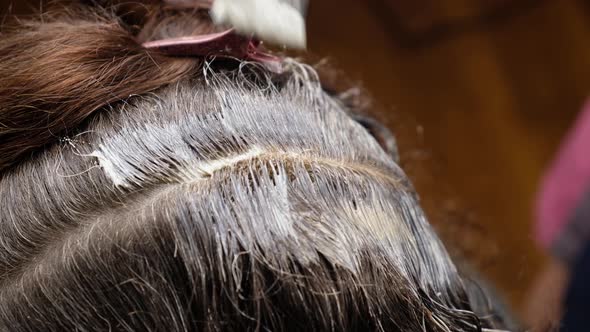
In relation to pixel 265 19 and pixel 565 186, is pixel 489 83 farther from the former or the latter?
pixel 265 19

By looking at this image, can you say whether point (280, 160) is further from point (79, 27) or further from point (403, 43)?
point (403, 43)

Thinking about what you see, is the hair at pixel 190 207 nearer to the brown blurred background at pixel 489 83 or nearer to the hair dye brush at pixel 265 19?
the hair dye brush at pixel 265 19

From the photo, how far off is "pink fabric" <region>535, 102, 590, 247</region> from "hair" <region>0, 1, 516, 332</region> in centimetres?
71

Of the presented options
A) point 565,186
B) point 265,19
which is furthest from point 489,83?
point 265,19

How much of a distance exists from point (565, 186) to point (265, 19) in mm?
Answer: 863

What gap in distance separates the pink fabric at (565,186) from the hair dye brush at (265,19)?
80 centimetres

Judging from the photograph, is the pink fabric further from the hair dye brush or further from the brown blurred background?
the hair dye brush

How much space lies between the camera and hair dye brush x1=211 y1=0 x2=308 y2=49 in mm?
501

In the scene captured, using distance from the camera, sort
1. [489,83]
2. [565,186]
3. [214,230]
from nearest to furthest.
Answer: [214,230]
[565,186]
[489,83]

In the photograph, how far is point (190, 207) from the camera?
46cm

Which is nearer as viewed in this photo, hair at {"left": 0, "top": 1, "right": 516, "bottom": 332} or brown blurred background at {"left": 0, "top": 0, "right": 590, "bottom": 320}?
hair at {"left": 0, "top": 1, "right": 516, "bottom": 332}

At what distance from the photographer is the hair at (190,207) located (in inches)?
17.7

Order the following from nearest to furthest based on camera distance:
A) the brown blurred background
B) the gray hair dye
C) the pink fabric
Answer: the gray hair dye < the pink fabric < the brown blurred background

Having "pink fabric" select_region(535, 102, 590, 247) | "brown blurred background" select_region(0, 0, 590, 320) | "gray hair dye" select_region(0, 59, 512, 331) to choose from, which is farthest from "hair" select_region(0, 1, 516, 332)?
"brown blurred background" select_region(0, 0, 590, 320)
